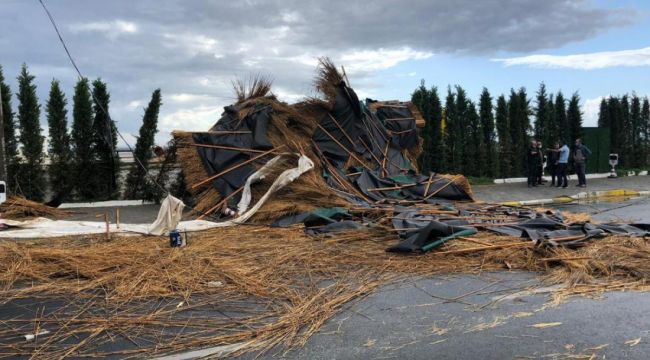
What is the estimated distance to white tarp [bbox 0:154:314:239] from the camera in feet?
28.2

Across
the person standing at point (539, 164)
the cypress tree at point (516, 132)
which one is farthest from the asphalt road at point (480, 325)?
the cypress tree at point (516, 132)

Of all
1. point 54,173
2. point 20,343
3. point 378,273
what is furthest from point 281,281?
point 54,173

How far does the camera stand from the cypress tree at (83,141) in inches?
543

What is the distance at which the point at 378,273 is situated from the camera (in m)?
6.50

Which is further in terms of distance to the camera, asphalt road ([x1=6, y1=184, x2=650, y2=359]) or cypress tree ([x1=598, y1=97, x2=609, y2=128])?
cypress tree ([x1=598, y1=97, x2=609, y2=128])

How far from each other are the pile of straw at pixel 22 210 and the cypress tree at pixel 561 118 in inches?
828

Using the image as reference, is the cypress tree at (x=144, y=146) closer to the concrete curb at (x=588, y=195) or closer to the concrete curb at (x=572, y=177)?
the concrete curb at (x=588, y=195)

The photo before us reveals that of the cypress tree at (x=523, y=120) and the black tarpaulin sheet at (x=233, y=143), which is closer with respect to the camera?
the black tarpaulin sheet at (x=233, y=143)

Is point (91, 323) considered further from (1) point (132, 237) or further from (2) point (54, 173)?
(2) point (54, 173)

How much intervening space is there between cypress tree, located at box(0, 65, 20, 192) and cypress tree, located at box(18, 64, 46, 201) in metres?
0.16

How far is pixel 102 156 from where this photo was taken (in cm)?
1405

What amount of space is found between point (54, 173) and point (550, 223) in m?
11.6

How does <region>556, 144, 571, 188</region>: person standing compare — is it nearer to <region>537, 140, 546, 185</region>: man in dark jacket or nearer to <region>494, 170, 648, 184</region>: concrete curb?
<region>537, 140, 546, 185</region>: man in dark jacket

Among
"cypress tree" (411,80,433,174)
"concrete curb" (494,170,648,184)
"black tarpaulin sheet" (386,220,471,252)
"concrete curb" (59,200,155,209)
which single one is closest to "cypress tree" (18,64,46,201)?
"concrete curb" (59,200,155,209)
